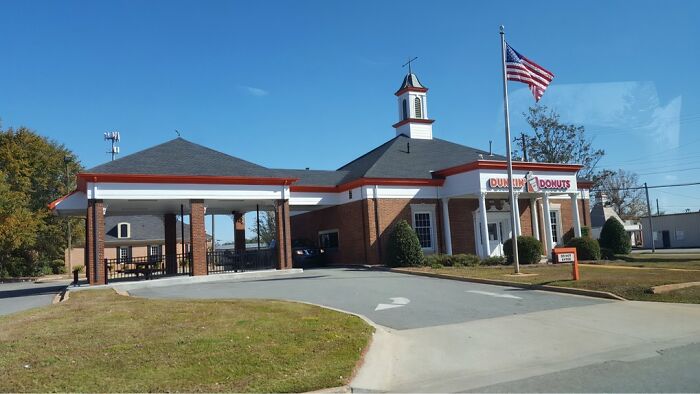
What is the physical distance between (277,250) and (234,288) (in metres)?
6.38

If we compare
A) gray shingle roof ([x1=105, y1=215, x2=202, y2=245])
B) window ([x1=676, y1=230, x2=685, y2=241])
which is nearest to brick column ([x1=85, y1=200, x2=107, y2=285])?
gray shingle roof ([x1=105, y1=215, x2=202, y2=245])

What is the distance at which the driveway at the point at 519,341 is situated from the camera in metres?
6.91

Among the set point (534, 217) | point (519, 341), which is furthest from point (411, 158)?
point (519, 341)

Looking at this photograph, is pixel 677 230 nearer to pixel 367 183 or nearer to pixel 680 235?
pixel 680 235

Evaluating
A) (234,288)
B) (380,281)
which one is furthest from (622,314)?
(234,288)

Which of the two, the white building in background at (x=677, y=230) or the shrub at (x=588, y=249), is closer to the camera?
the shrub at (x=588, y=249)

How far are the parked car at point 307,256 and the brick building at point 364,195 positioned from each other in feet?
3.24

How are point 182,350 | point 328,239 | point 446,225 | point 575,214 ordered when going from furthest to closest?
point 328,239
point 575,214
point 446,225
point 182,350

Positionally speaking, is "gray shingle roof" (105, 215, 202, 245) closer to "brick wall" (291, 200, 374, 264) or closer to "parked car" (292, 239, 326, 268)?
"brick wall" (291, 200, 374, 264)

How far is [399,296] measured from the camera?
574 inches

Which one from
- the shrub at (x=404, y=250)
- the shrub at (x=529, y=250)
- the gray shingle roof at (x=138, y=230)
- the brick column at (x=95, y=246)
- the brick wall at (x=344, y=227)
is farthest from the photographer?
the gray shingle roof at (x=138, y=230)

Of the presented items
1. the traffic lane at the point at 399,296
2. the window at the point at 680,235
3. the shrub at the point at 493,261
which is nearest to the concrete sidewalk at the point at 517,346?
the traffic lane at the point at 399,296

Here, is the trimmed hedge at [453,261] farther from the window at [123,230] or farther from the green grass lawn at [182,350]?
the window at [123,230]

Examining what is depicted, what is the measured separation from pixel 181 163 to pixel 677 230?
55.8 metres
